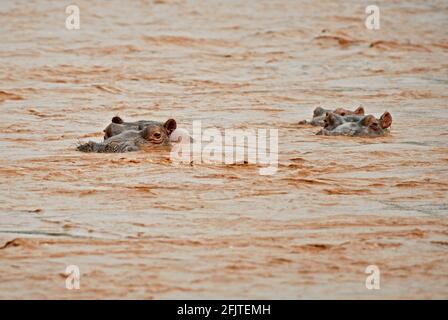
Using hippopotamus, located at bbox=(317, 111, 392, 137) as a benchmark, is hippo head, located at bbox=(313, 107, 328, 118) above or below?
above

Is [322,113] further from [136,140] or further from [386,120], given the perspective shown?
[136,140]

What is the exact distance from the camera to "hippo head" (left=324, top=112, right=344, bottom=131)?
41.2ft

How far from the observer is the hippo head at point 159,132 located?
11.2m

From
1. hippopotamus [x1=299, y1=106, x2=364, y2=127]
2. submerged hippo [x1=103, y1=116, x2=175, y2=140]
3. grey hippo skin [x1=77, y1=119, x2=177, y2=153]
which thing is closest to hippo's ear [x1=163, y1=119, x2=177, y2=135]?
grey hippo skin [x1=77, y1=119, x2=177, y2=153]

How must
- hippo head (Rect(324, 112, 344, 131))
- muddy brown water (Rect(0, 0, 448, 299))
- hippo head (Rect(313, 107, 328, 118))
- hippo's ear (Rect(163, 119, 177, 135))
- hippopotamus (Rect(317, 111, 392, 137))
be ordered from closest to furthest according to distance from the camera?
muddy brown water (Rect(0, 0, 448, 299)) < hippo's ear (Rect(163, 119, 177, 135)) < hippopotamus (Rect(317, 111, 392, 137)) < hippo head (Rect(324, 112, 344, 131)) < hippo head (Rect(313, 107, 328, 118))

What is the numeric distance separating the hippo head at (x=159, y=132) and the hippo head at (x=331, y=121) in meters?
1.96

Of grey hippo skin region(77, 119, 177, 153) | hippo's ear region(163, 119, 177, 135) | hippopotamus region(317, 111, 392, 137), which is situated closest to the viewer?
grey hippo skin region(77, 119, 177, 153)

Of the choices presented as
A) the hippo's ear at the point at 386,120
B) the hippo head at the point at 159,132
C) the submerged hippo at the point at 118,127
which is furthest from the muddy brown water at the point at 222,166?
the submerged hippo at the point at 118,127

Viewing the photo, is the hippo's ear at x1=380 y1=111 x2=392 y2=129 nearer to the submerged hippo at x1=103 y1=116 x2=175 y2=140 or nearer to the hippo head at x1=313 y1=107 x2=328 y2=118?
the hippo head at x1=313 y1=107 x2=328 y2=118

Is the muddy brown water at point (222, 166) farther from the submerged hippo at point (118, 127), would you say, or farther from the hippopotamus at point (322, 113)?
the submerged hippo at point (118, 127)

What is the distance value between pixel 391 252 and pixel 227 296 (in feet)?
4.72

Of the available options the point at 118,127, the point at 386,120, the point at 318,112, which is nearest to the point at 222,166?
the point at 118,127

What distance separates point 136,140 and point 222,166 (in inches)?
41.1
